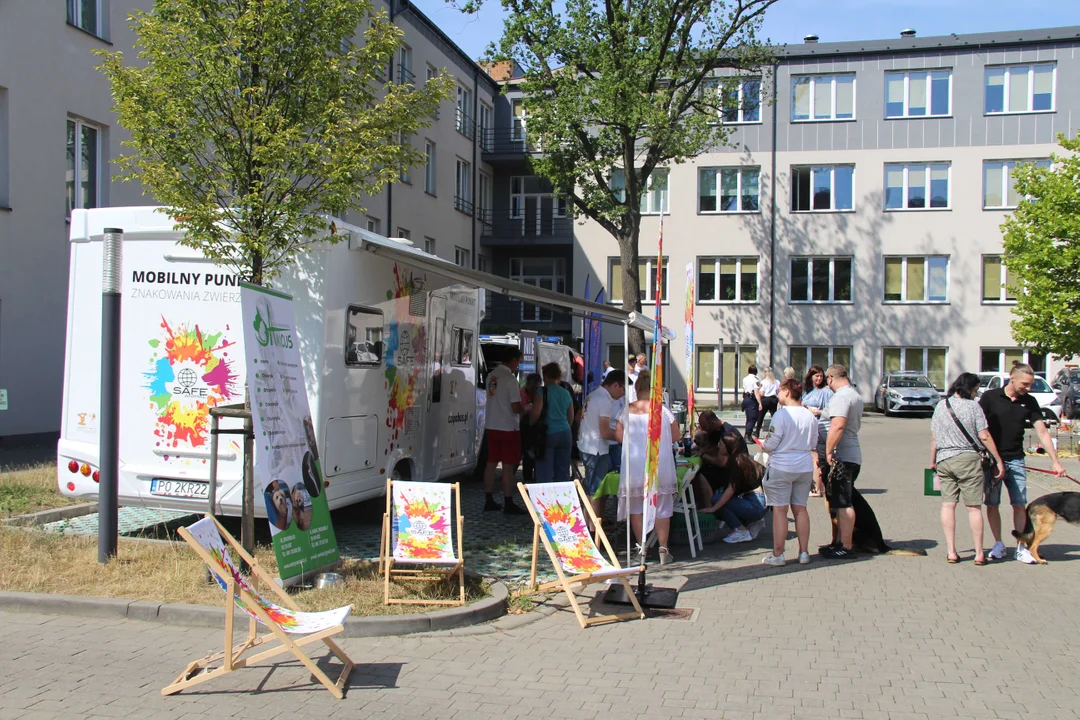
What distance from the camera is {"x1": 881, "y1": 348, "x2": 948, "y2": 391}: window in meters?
35.0

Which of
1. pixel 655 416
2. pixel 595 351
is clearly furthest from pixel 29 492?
pixel 595 351

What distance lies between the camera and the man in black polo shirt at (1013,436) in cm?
839

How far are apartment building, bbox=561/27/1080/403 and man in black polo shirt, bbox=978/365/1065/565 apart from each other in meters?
26.0

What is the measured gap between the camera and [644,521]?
7.34 m

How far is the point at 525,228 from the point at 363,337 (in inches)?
1208

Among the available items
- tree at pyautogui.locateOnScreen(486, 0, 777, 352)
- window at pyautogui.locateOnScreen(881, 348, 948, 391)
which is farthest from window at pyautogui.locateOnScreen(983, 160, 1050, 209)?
tree at pyautogui.locateOnScreen(486, 0, 777, 352)

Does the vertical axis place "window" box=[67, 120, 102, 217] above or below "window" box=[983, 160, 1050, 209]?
below

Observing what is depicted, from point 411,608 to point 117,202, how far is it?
542 inches

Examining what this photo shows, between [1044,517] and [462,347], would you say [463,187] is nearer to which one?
[462,347]

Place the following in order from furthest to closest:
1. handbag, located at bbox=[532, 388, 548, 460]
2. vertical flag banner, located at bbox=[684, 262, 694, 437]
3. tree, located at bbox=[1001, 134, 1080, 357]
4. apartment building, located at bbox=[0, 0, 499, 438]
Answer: tree, located at bbox=[1001, 134, 1080, 357] < apartment building, located at bbox=[0, 0, 499, 438] < vertical flag banner, located at bbox=[684, 262, 694, 437] < handbag, located at bbox=[532, 388, 548, 460]

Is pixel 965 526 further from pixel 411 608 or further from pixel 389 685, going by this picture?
pixel 389 685

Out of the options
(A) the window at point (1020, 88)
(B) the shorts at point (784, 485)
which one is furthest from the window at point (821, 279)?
(B) the shorts at point (784, 485)

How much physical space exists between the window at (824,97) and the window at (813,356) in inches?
349

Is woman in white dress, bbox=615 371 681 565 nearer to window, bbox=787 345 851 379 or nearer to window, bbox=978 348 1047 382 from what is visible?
window, bbox=787 345 851 379
